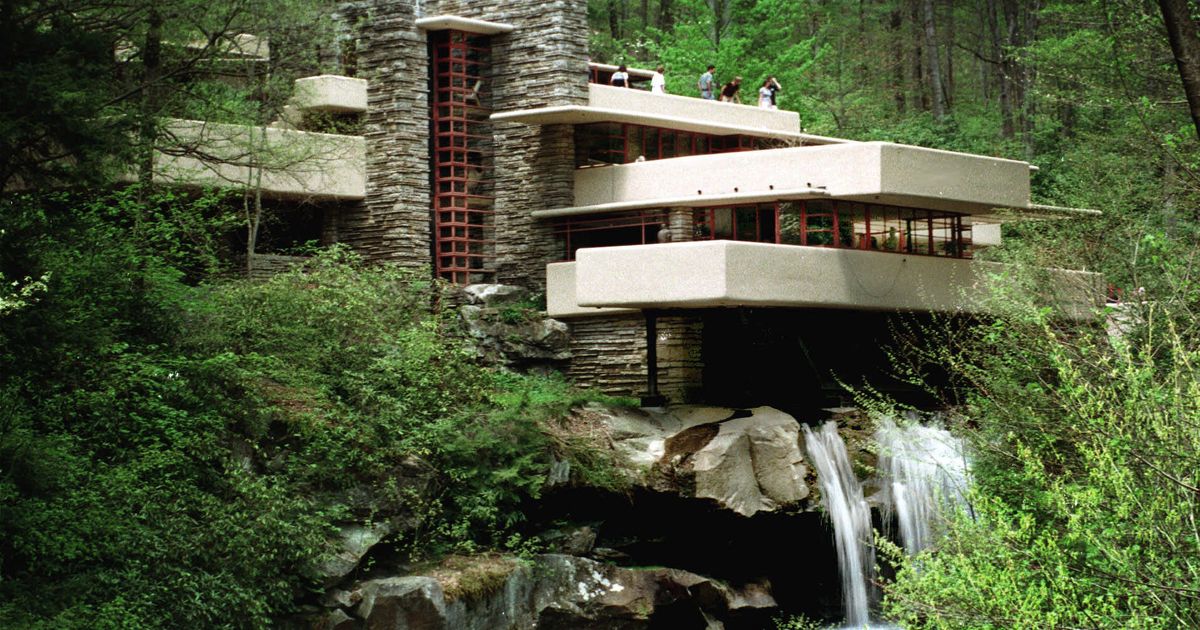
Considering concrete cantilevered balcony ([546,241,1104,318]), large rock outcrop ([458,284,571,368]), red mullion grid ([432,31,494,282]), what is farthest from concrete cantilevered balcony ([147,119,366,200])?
concrete cantilevered balcony ([546,241,1104,318])

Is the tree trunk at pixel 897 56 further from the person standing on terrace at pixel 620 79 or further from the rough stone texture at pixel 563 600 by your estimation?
the rough stone texture at pixel 563 600

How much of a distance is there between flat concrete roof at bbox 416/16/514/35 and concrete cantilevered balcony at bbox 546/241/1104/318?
20.4ft

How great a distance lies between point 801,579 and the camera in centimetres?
2823

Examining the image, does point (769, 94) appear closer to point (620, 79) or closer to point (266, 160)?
point (620, 79)

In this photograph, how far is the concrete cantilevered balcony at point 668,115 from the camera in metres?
34.2

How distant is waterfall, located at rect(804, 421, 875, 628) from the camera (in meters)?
27.7

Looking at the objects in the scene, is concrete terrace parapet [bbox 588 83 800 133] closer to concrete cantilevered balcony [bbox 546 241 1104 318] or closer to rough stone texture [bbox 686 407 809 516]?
concrete cantilevered balcony [bbox 546 241 1104 318]

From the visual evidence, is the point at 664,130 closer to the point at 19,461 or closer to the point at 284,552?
the point at 284,552

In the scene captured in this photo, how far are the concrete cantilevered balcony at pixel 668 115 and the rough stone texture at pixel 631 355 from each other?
14.4ft

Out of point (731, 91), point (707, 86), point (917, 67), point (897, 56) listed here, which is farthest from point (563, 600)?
point (897, 56)

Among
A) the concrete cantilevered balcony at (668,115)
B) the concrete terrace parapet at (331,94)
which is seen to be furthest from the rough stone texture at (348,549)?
the concrete terrace parapet at (331,94)

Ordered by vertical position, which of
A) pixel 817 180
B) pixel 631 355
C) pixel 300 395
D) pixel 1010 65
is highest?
pixel 1010 65

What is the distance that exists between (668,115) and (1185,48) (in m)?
19.7

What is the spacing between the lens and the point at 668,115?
1444 inches
